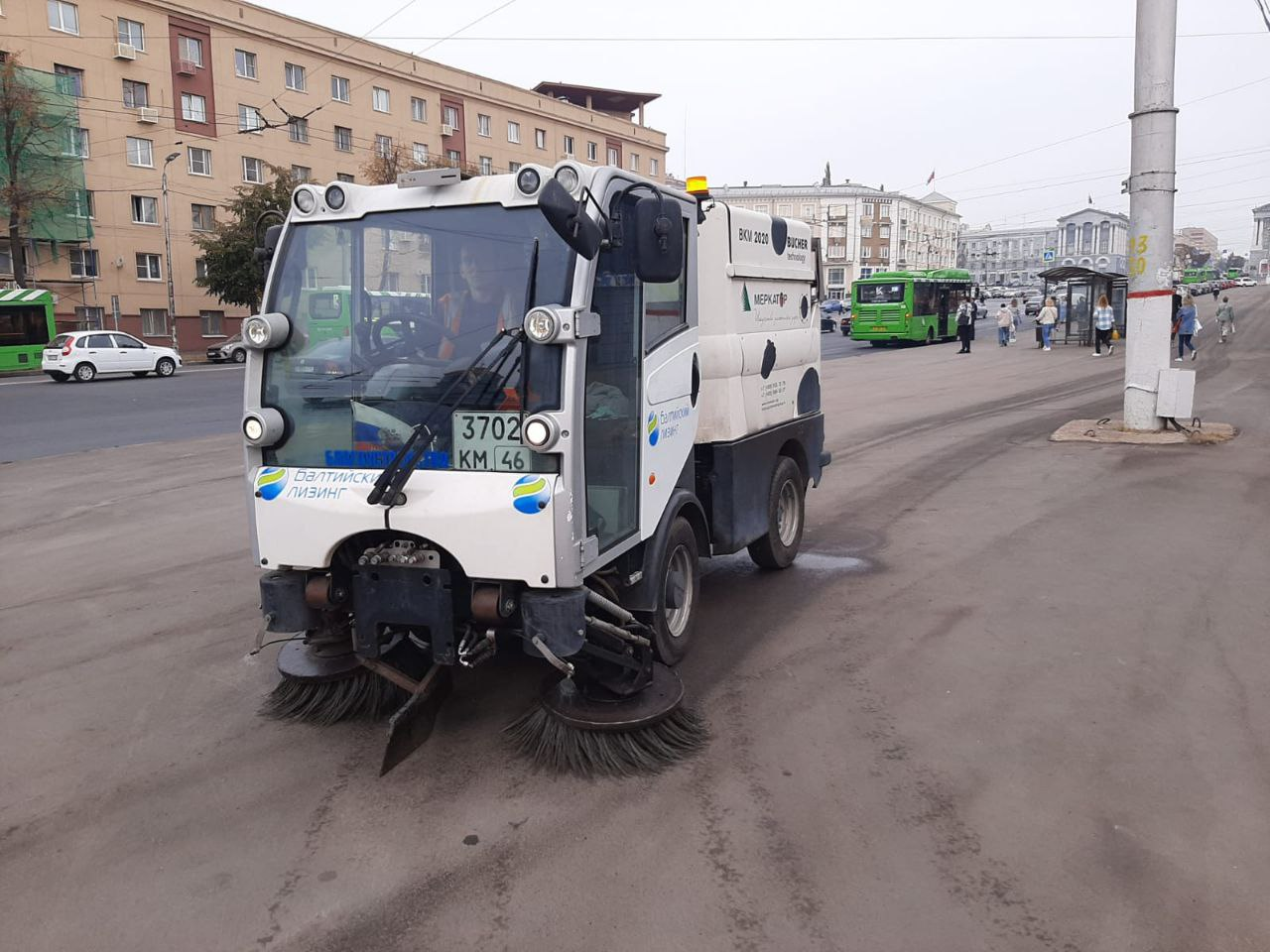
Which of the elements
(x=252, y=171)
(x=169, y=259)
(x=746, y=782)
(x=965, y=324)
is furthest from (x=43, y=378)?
(x=746, y=782)

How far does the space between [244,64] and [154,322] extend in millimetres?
13626

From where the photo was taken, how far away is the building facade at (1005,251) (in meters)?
151

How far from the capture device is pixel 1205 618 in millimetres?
6637

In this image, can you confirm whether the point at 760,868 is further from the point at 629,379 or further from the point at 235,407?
the point at 235,407

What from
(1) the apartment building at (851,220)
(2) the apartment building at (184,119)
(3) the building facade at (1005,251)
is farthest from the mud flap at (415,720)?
(3) the building facade at (1005,251)

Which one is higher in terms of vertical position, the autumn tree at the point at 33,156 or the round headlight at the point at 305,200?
the autumn tree at the point at 33,156

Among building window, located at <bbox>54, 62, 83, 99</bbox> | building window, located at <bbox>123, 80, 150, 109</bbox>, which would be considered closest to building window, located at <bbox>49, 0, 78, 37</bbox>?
building window, located at <bbox>54, 62, 83, 99</bbox>

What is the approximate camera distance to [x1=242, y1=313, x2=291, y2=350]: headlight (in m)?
4.74

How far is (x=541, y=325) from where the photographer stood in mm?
4316

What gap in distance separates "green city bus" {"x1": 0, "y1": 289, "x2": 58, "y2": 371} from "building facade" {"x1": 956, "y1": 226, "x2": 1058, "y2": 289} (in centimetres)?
13137

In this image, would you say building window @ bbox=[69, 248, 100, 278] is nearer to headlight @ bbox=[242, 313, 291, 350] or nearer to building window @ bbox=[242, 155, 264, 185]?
building window @ bbox=[242, 155, 264, 185]

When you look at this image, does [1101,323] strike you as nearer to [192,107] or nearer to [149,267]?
[149,267]

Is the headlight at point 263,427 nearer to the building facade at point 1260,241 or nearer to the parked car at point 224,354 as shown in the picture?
the parked car at point 224,354

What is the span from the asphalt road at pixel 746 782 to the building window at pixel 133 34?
4585 centimetres
